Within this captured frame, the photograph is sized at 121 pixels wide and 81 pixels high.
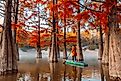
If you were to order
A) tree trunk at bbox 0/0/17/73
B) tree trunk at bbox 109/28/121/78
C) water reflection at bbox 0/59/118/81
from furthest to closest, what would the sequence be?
tree trunk at bbox 0/0/17/73, water reflection at bbox 0/59/118/81, tree trunk at bbox 109/28/121/78

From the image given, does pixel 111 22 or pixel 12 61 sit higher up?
pixel 111 22

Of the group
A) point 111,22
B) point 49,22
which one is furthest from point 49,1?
point 111,22

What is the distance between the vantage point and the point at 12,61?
17469mm

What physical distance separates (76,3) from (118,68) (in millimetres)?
4141

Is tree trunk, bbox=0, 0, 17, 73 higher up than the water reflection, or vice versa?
tree trunk, bbox=0, 0, 17, 73

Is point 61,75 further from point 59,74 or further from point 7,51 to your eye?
point 7,51

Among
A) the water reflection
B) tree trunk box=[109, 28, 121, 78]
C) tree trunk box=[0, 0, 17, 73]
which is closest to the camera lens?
tree trunk box=[109, 28, 121, 78]

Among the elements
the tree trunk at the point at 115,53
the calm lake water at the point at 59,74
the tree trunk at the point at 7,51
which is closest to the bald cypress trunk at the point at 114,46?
the tree trunk at the point at 115,53

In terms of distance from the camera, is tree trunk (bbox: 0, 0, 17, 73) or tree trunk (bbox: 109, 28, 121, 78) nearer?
tree trunk (bbox: 109, 28, 121, 78)

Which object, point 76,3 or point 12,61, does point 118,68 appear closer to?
point 76,3

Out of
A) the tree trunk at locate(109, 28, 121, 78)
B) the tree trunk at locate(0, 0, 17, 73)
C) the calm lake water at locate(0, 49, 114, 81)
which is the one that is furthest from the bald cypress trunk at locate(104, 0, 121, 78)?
the tree trunk at locate(0, 0, 17, 73)

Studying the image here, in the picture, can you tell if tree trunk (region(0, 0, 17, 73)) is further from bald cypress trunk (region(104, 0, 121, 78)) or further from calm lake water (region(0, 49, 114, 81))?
bald cypress trunk (region(104, 0, 121, 78))

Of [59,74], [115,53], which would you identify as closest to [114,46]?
[115,53]

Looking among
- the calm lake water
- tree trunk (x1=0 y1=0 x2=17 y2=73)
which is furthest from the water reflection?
tree trunk (x1=0 y1=0 x2=17 y2=73)
